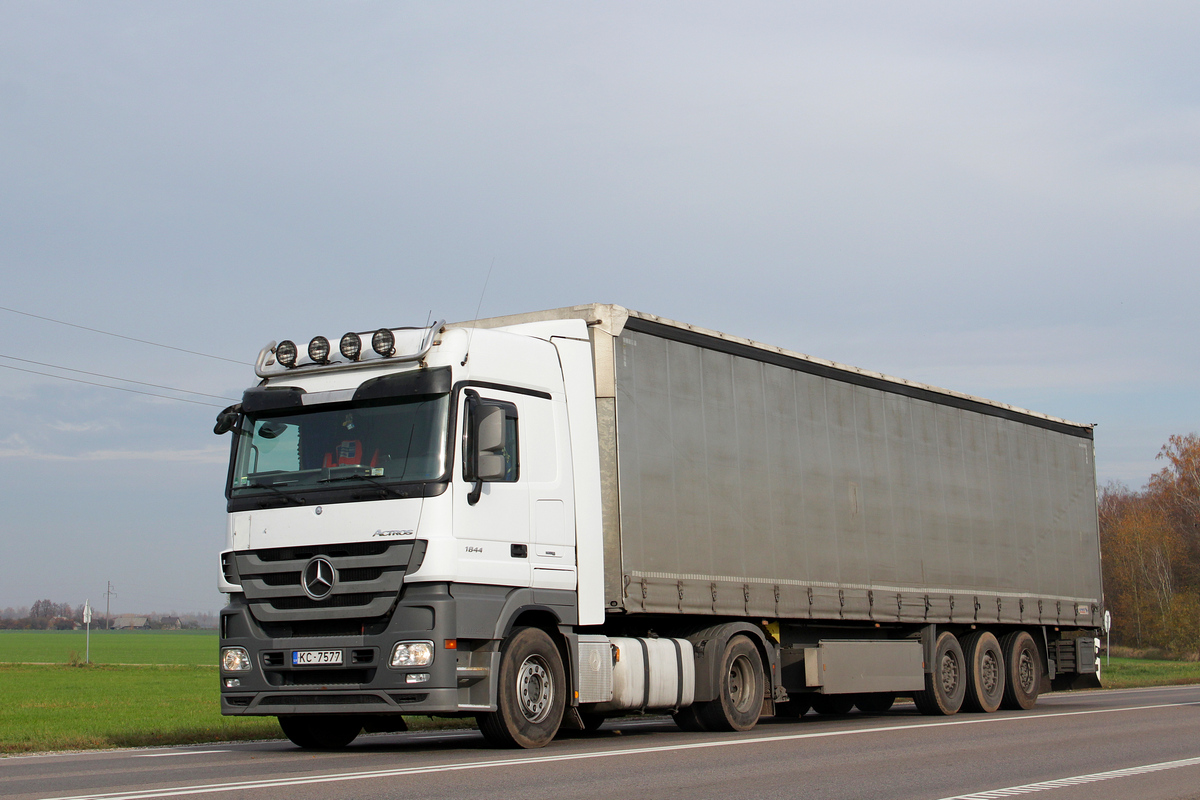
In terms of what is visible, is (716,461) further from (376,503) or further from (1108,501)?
(1108,501)

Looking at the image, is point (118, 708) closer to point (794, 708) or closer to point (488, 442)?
→ point (794, 708)

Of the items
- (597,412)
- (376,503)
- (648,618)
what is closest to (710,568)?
(648,618)

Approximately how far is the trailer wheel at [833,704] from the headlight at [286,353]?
366 inches

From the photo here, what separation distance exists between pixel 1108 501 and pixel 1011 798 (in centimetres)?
9689

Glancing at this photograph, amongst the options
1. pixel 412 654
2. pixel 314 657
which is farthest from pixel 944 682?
pixel 314 657

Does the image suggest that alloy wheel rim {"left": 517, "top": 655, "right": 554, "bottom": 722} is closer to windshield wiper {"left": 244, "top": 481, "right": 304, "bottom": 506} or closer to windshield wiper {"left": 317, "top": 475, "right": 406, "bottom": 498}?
windshield wiper {"left": 317, "top": 475, "right": 406, "bottom": 498}

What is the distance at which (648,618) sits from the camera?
1284cm

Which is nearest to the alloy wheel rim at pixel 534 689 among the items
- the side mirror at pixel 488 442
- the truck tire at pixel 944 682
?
the side mirror at pixel 488 442

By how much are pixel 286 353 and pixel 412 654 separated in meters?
3.13

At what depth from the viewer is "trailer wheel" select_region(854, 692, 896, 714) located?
17.8m

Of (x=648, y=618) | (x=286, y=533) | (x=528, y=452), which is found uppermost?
(x=528, y=452)

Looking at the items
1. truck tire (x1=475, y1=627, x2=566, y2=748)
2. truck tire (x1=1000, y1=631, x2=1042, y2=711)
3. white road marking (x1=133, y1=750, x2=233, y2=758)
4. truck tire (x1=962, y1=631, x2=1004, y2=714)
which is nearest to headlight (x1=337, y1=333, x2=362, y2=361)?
truck tire (x1=475, y1=627, x2=566, y2=748)

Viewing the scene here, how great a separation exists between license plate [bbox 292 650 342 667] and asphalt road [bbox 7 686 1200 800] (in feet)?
2.54

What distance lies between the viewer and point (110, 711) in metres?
27.2
